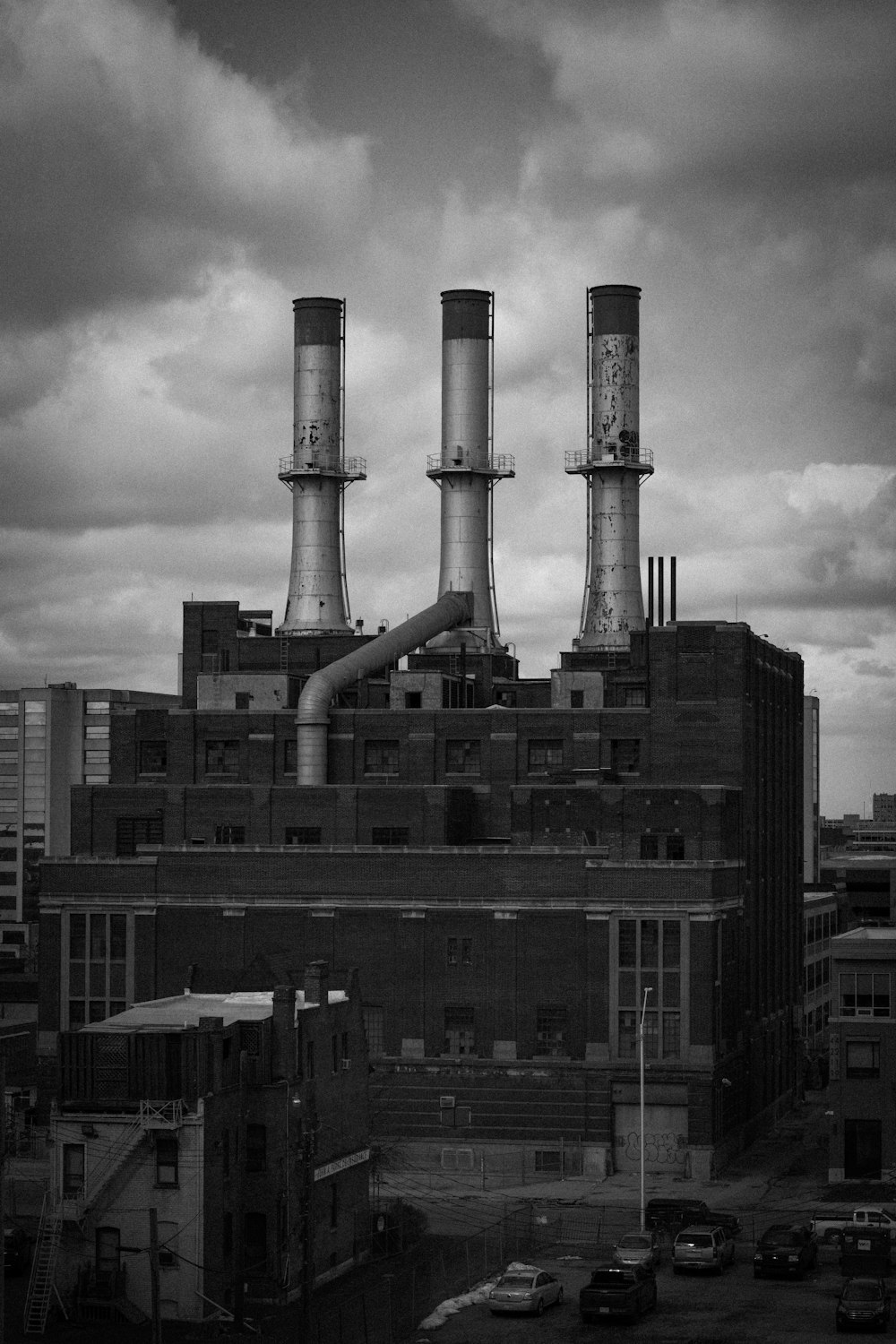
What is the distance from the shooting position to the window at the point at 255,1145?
69562mm

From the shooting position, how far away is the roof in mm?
69188

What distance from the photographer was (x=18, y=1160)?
9081 centimetres

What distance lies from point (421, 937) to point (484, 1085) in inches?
272

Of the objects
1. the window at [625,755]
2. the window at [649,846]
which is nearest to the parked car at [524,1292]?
the window at [649,846]

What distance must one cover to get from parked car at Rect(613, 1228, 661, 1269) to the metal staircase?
17.2 meters

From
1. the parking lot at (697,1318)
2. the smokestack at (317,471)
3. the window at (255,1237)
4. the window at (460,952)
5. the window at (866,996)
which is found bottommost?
the parking lot at (697,1318)

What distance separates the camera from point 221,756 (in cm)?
11812

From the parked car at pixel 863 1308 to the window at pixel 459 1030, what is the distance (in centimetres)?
3506

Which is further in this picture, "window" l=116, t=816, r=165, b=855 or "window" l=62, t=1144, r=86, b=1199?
"window" l=116, t=816, r=165, b=855

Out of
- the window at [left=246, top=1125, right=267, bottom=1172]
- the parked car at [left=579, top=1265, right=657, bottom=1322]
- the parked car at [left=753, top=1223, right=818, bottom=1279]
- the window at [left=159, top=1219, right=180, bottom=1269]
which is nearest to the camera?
the window at [left=159, top=1219, right=180, bottom=1269]

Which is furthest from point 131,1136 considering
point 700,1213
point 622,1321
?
point 700,1213

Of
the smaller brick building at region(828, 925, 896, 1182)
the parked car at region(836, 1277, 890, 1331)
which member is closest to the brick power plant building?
the smaller brick building at region(828, 925, 896, 1182)

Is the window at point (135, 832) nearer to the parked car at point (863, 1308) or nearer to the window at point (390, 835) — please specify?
the window at point (390, 835)

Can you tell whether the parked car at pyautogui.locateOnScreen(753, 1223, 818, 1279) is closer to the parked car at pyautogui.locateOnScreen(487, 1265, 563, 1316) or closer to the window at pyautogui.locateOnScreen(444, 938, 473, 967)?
the parked car at pyautogui.locateOnScreen(487, 1265, 563, 1316)
